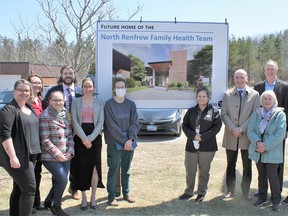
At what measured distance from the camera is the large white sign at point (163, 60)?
576 centimetres

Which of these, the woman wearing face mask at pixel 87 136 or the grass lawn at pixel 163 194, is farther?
the grass lawn at pixel 163 194

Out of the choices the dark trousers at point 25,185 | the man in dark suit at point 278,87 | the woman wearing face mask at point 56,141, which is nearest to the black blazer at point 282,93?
the man in dark suit at point 278,87

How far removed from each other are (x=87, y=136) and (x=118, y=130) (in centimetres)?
47

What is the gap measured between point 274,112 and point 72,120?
2.91m

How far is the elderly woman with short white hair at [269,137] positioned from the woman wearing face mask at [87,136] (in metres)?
2.25

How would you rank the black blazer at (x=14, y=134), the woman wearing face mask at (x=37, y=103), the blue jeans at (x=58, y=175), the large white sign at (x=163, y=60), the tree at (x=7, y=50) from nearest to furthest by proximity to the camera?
1. the black blazer at (x=14, y=134)
2. the blue jeans at (x=58, y=175)
3. the woman wearing face mask at (x=37, y=103)
4. the large white sign at (x=163, y=60)
5. the tree at (x=7, y=50)

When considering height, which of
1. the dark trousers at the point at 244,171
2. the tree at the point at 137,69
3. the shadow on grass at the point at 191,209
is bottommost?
the shadow on grass at the point at 191,209

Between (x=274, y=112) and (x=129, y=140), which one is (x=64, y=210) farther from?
(x=274, y=112)

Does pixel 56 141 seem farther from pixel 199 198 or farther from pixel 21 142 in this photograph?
pixel 199 198

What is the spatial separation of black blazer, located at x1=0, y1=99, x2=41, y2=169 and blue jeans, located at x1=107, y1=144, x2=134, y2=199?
1409 millimetres

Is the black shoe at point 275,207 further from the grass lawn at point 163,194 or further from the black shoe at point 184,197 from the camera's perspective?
the black shoe at point 184,197

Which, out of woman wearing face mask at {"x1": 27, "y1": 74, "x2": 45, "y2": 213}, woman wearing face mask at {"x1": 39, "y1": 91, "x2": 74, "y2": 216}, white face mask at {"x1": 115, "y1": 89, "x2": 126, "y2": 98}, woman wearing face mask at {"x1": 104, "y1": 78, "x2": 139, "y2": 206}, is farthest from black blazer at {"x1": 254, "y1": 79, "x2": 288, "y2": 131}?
woman wearing face mask at {"x1": 27, "y1": 74, "x2": 45, "y2": 213}

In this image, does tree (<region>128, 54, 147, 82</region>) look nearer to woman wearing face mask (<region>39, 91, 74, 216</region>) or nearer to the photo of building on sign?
the photo of building on sign

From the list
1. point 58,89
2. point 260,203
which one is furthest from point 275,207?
point 58,89
